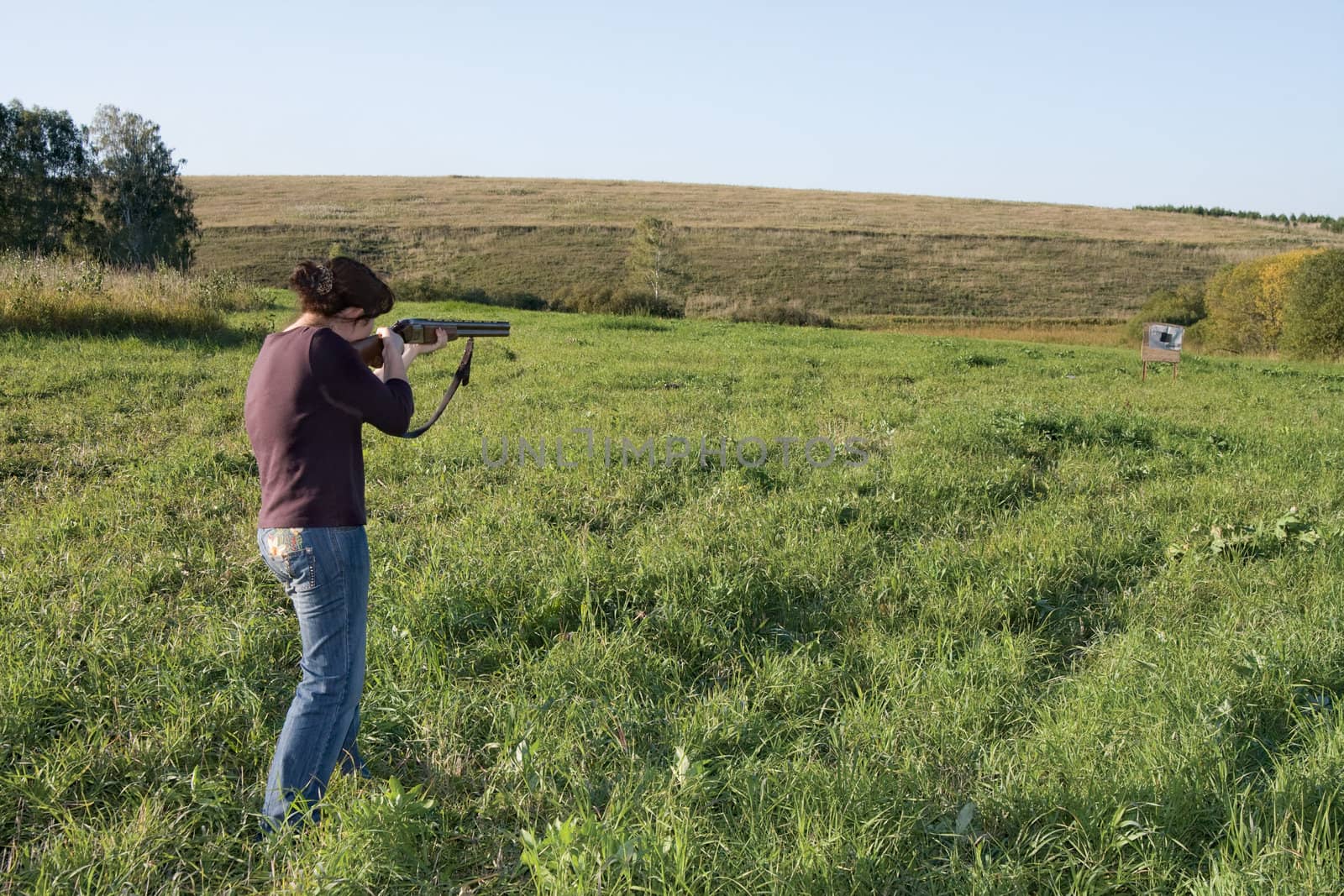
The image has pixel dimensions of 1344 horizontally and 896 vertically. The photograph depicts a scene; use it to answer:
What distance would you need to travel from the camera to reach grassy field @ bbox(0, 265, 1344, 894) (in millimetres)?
2928

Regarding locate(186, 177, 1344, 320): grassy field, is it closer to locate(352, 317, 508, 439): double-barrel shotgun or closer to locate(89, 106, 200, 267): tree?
locate(89, 106, 200, 267): tree

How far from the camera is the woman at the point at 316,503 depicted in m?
3.00

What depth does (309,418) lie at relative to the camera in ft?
9.84

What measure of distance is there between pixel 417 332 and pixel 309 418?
109cm

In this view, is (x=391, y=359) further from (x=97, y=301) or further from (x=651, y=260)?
(x=651, y=260)

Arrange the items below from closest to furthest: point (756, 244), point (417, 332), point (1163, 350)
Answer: point (417, 332) → point (1163, 350) → point (756, 244)

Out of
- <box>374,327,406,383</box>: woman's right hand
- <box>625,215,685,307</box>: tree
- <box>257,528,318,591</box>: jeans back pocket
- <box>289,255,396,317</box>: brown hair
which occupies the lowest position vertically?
<box>257,528,318,591</box>: jeans back pocket

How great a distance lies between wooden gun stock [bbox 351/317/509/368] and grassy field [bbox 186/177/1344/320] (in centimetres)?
3227

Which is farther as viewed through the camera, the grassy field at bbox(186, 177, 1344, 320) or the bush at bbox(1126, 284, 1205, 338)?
the grassy field at bbox(186, 177, 1344, 320)

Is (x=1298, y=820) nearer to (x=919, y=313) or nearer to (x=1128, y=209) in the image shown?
(x=919, y=313)

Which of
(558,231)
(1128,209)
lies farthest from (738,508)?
(1128,209)

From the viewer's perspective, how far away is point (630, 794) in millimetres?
3123

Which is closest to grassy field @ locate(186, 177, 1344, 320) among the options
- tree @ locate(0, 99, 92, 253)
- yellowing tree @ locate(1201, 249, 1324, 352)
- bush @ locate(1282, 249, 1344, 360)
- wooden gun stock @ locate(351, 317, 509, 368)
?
tree @ locate(0, 99, 92, 253)

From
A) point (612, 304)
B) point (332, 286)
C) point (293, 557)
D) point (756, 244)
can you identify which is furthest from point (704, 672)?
point (756, 244)
